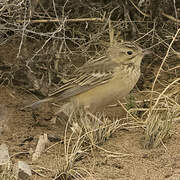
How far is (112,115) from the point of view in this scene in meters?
7.19

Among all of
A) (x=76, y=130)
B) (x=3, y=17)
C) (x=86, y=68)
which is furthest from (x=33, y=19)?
(x=76, y=130)

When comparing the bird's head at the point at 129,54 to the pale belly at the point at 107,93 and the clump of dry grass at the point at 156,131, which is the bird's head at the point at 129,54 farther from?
the clump of dry grass at the point at 156,131

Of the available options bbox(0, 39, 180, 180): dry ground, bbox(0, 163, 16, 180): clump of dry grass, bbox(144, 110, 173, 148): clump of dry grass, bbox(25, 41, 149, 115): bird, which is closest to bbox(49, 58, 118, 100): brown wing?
bbox(25, 41, 149, 115): bird

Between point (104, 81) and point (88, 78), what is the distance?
297mm

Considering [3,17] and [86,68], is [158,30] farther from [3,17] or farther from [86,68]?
[3,17]

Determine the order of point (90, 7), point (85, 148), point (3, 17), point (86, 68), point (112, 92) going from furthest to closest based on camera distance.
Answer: point (90, 7), point (3, 17), point (86, 68), point (112, 92), point (85, 148)

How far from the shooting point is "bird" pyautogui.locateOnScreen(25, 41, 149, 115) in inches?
253

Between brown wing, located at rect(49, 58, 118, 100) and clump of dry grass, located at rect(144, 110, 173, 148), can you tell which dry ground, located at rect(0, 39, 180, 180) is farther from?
brown wing, located at rect(49, 58, 118, 100)

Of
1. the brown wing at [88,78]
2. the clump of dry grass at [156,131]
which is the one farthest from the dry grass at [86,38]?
the clump of dry grass at [156,131]

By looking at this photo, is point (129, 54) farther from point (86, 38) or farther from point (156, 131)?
point (86, 38)

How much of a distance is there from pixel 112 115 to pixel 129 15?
1757mm

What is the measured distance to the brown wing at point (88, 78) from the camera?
21.6 ft

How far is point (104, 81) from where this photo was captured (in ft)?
21.3

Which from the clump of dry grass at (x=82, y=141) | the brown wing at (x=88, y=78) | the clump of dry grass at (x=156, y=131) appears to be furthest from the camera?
the brown wing at (x=88, y=78)
